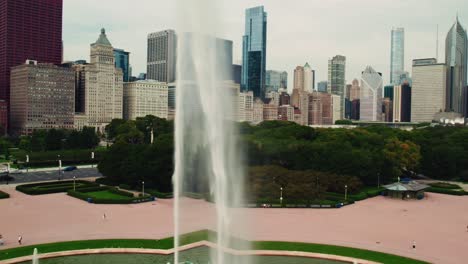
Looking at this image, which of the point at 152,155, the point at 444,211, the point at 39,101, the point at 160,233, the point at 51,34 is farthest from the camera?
the point at 51,34

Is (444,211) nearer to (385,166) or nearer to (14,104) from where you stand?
(385,166)

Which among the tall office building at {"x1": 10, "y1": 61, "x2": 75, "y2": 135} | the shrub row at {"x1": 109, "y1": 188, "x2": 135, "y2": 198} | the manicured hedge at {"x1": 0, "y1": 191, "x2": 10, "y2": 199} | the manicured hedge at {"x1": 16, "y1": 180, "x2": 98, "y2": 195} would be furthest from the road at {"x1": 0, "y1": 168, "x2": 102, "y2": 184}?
the tall office building at {"x1": 10, "y1": 61, "x2": 75, "y2": 135}

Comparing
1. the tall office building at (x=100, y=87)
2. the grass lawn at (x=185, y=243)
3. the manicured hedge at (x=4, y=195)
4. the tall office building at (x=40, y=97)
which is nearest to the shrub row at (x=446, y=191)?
the grass lawn at (x=185, y=243)

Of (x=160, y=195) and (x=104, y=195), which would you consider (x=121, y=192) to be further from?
Answer: (x=160, y=195)

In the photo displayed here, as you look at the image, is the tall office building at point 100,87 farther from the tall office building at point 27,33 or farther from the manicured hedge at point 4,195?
the manicured hedge at point 4,195

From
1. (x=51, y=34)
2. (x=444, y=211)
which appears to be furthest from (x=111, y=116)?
(x=444, y=211)

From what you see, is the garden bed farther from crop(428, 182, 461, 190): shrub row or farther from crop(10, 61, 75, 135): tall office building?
crop(10, 61, 75, 135): tall office building

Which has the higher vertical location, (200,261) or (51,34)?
(51,34)
